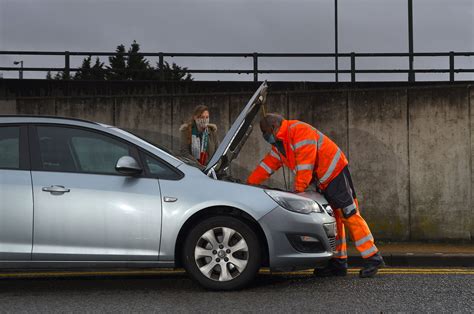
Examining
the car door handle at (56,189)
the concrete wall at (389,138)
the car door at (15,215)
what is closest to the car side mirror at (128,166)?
the car door handle at (56,189)

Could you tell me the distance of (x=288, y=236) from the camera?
600 centimetres

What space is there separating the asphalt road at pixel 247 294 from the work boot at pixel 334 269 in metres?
0.14

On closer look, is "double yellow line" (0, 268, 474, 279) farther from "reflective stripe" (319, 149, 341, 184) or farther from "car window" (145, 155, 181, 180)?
"car window" (145, 155, 181, 180)

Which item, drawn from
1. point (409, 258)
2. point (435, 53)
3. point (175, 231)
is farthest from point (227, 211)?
point (435, 53)

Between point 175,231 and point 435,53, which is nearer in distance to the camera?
point 175,231

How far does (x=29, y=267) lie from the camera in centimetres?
589

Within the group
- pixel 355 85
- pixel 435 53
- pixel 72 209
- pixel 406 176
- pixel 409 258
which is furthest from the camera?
pixel 435 53

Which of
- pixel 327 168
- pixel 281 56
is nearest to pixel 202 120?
pixel 327 168

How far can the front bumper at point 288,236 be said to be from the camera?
5.96 m

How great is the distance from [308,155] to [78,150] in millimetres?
2089

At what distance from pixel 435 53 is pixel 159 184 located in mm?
12471

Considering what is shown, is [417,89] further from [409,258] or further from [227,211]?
[227,211]

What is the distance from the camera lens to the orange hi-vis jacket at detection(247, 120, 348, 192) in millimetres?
6707

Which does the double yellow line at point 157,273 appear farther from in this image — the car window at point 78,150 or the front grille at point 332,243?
the car window at point 78,150
